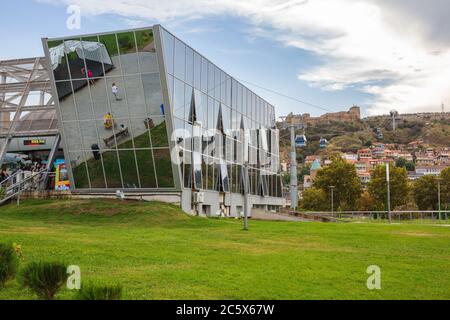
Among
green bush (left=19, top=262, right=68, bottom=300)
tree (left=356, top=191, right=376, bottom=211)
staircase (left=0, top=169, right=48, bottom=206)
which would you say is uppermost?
staircase (left=0, top=169, right=48, bottom=206)

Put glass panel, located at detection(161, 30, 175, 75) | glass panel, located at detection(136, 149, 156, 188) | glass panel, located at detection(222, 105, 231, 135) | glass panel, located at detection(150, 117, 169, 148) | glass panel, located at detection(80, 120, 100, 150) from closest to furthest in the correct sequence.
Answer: glass panel, located at detection(161, 30, 175, 75), glass panel, located at detection(150, 117, 169, 148), glass panel, located at detection(136, 149, 156, 188), glass panel, located at detection(80, 120, 100, 150), glass panel, located at detection(222, 105, 231, 135)

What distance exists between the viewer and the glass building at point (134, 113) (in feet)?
122

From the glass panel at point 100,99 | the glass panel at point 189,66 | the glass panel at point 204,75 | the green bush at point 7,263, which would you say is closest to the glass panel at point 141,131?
the glass panel at point 100,99

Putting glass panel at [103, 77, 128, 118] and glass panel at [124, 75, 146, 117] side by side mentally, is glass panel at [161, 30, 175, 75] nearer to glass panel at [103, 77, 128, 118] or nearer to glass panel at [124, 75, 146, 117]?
glass panel at [124, 75, 146, 117]

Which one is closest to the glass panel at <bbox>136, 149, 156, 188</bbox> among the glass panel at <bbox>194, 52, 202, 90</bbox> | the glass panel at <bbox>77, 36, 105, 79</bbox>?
the glass panel at <bbox>77, 36, 105, 79</bbox>

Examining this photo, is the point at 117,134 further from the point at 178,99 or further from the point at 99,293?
the point at 99,293

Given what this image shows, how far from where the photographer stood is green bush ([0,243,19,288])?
11.2 meters

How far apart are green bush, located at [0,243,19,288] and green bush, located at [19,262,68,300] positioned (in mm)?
→ 1390

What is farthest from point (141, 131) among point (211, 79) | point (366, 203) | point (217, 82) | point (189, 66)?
point (366, 203)

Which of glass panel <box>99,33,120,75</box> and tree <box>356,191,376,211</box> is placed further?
tree <box>356,191,376,211</box>

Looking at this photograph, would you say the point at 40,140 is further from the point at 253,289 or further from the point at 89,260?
the point at 253,289

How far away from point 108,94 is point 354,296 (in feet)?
98.7

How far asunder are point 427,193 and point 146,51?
83.0 meters

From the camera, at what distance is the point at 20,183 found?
1623 inches
